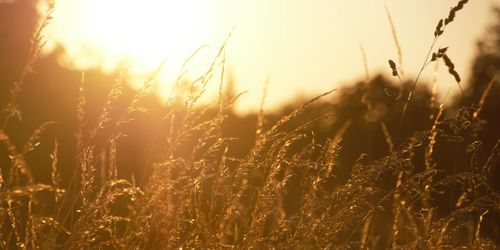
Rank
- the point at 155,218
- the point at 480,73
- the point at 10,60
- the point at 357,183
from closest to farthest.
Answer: the point at 155,218 → the point at 357,183 → the point at 10,60 → the point at 480,73

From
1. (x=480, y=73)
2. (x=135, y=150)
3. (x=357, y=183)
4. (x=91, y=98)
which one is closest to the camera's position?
(x=357, y=183)

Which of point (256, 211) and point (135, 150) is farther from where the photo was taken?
point (135, 150)

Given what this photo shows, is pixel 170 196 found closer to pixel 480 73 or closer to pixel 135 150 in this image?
pixel 135 150

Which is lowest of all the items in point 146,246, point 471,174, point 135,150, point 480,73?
point 480,73

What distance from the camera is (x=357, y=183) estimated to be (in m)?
3.31

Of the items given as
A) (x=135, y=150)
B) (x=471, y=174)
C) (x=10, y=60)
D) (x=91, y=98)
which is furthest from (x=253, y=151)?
(x=91, y=98)

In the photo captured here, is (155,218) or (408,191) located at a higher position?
(155,218)

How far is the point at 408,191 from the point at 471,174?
0.25m

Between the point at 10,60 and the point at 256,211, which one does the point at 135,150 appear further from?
the point at 256,211

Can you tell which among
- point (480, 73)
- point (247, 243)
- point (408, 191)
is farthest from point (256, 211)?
point (480, 73)

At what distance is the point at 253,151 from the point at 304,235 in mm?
380

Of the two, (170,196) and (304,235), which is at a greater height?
(170,196)

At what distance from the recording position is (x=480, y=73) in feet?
85.2

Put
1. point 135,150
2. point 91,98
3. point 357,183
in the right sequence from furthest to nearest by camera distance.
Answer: point 91,98, point 135,150, point 357,183
